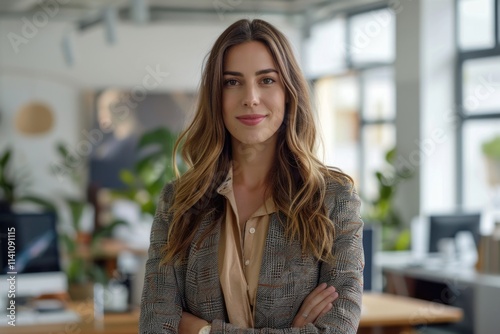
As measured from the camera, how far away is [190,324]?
1853 mm

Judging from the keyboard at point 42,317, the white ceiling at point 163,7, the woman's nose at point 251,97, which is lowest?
the keyboard at point 42,317

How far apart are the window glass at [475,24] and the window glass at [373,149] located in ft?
4.63

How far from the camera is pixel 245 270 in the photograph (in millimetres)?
1861

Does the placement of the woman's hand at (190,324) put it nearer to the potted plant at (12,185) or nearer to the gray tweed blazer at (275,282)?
the gray tweed blazer at (275,282)

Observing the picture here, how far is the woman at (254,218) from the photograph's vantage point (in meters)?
1.83

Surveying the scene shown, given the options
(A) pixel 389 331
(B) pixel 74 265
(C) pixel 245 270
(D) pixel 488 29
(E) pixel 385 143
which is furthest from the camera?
(E) pixel 385 143

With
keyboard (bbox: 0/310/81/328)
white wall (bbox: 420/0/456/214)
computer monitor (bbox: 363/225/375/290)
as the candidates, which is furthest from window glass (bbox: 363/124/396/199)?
keyboard (bbox: 0/310/81/328)

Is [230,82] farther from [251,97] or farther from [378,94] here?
[378,94]

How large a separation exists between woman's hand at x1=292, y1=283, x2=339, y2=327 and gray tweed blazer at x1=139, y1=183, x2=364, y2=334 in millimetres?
13

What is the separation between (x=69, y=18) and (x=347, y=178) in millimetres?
9434

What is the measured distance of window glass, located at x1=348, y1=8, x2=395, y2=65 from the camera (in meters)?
9.49

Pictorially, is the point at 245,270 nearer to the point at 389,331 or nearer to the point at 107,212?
the point at 389,331

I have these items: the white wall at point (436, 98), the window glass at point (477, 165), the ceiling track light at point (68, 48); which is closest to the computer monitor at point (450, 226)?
the window glass at point (477, 165)

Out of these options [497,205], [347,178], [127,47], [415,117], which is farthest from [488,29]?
[347,178]
